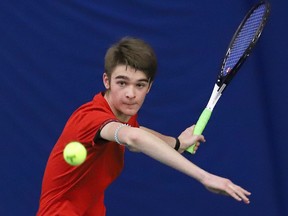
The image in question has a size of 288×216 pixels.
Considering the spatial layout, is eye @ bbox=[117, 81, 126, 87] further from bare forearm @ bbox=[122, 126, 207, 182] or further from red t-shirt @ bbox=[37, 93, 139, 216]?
bare forearm @ bbox=[122, 126, 207, 182]

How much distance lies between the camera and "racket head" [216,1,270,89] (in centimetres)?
233

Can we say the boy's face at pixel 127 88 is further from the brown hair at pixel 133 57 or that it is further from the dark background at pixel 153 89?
the dark background at pixel 153 89

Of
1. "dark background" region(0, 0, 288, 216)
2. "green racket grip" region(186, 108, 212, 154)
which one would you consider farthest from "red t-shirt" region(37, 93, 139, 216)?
"dark background" region(0, 0, 288, 216)

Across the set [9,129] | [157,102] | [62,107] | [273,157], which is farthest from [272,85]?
[9,129]

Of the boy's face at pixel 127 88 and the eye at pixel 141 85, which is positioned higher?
the eye at pixel 141 85

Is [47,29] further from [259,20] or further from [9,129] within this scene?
[259,20]

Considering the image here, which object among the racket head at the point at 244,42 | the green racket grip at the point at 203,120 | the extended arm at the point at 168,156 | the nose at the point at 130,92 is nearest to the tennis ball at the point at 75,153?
the extended arm at the point at 168,156

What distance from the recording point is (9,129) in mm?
3021

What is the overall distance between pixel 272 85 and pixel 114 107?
3.82ft

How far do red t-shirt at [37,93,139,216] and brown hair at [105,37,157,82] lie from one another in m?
0.13

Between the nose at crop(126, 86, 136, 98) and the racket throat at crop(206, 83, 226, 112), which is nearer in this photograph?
the nose at crop(126, 86, 136, 98)

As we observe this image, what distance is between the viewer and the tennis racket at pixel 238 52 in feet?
7.65

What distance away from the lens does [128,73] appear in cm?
206

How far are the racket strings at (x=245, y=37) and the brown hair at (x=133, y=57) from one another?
41 centimetres
